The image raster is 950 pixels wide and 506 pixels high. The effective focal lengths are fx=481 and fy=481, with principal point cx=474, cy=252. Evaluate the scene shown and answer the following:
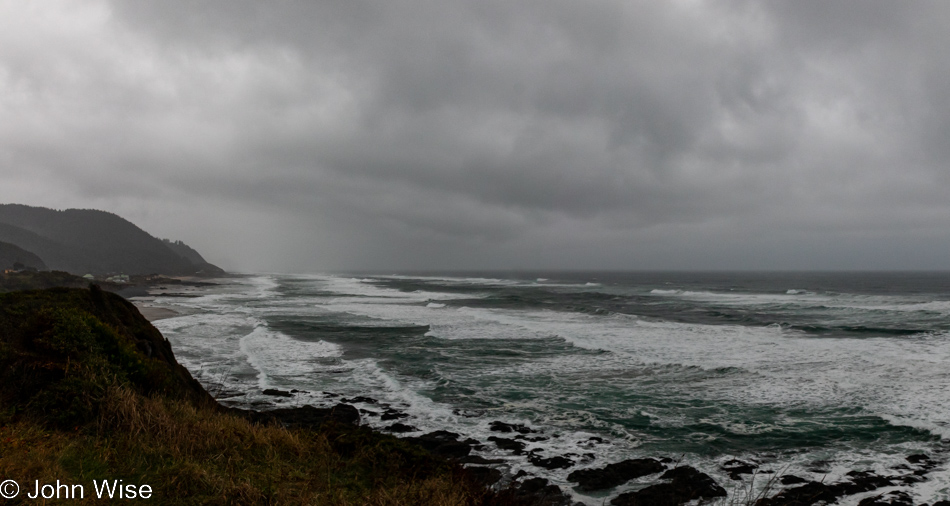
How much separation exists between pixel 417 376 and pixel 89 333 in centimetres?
1007

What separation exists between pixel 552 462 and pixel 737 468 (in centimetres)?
351

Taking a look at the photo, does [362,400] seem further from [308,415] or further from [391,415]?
[308,415]

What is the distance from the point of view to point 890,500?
784 centimetres

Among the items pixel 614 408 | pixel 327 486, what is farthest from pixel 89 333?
pixel 614 408

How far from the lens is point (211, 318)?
105 feet

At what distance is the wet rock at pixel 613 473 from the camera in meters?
8.45

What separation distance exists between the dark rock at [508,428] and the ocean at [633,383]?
0.26 m

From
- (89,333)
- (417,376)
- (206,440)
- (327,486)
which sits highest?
(89,333)

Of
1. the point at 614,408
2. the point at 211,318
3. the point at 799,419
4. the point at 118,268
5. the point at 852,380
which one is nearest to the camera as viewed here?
the point at 799,419

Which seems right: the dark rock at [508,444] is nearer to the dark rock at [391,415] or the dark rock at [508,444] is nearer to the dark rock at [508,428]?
the dark rock at [508,428]

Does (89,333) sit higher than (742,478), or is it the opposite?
(89,333)

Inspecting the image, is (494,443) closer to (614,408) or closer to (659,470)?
(659,470)

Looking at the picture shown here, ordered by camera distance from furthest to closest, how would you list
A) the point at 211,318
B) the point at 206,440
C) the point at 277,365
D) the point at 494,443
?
the point at 211,318 → the point at 277,365 → the point at 494,443 → the point at 206,440

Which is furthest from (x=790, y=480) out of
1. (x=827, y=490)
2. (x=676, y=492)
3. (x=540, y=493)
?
(x=540, y=493)
